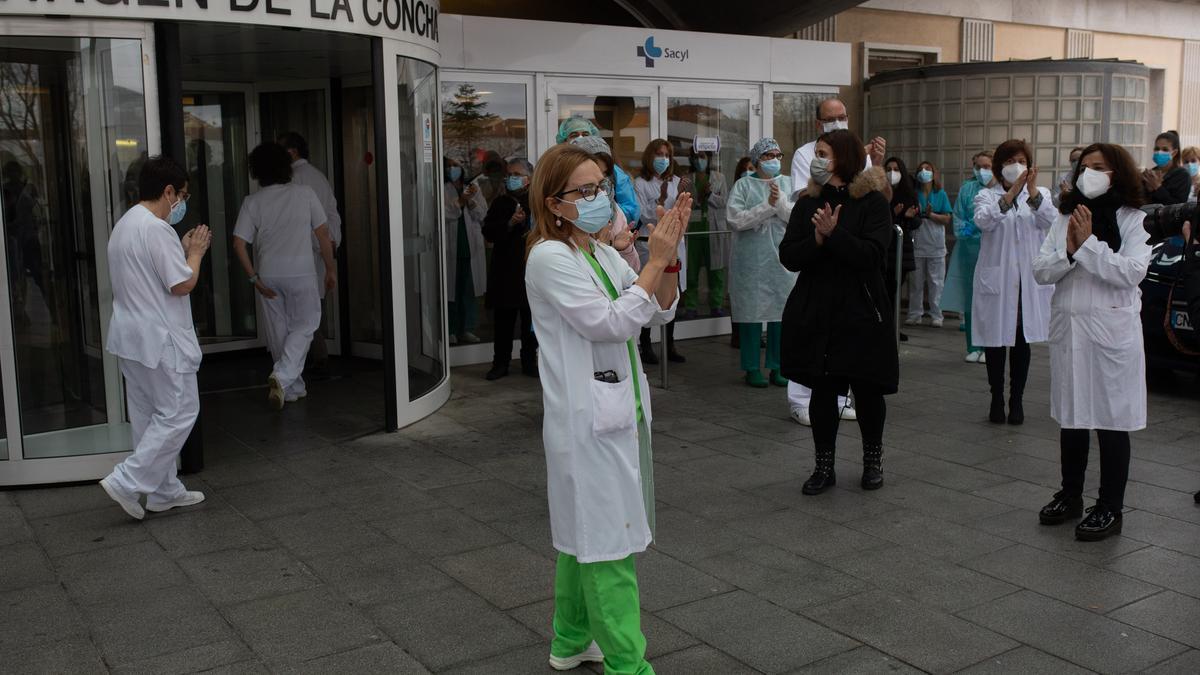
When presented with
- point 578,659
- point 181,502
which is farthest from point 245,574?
point 578,659

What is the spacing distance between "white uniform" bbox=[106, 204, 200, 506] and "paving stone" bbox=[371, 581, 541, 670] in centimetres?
185

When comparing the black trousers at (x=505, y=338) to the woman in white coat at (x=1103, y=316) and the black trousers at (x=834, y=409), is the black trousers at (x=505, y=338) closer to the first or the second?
the black trousers at (x=834, y=409)

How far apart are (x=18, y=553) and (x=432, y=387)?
134 inches

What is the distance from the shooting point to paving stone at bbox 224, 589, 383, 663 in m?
4.26

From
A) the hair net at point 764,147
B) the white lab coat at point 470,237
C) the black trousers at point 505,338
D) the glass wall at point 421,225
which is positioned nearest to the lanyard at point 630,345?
the glass wall at point 421,225

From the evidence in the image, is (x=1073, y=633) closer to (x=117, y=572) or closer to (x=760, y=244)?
(x=117, y=572)

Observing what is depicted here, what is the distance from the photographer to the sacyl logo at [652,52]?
1094 centimetres

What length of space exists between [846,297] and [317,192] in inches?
203

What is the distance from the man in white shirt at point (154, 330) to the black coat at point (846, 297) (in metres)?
3.07

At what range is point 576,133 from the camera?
6.85 meters

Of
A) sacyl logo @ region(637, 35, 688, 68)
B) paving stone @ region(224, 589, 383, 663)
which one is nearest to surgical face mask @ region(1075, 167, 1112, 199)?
paving stone @ region(224, 589, 383, 663)

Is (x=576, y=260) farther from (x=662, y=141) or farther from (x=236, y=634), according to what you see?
(x=662, y=141)

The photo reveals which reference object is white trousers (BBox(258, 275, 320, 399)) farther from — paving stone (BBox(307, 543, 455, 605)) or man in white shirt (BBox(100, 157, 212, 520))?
paving stone (BBox(307, 543, 455, 605))

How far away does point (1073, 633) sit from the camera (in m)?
4.29
